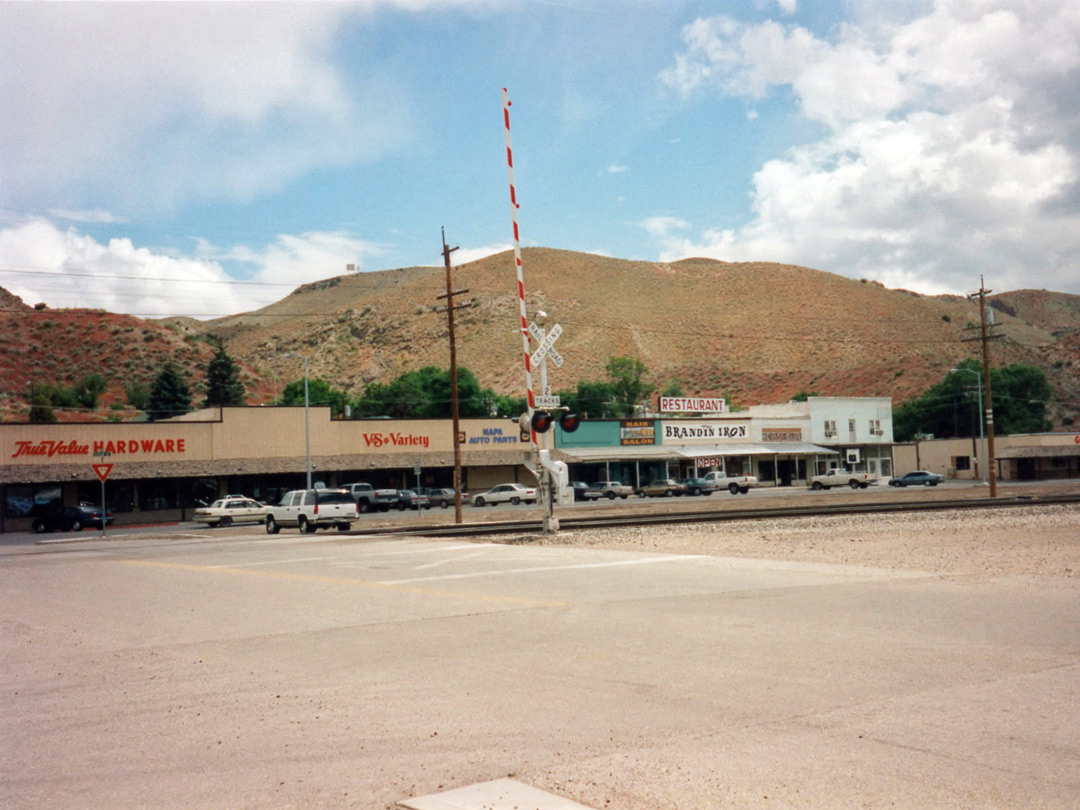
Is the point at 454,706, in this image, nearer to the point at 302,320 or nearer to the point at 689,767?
the point at 689,767

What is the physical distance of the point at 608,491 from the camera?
65.6 metres

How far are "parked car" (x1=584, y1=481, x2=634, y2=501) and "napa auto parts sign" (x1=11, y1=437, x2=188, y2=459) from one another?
24987mm

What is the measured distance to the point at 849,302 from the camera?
134 m

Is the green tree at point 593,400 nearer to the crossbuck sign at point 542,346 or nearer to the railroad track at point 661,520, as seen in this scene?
the railroad track at point 661,520

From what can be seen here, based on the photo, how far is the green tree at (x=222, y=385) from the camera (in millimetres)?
99000

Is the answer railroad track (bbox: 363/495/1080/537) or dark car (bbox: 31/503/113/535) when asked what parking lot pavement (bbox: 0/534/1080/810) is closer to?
railroad track (bbox: 363/495/1080/537)

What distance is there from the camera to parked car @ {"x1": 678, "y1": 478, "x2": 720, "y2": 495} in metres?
66.8

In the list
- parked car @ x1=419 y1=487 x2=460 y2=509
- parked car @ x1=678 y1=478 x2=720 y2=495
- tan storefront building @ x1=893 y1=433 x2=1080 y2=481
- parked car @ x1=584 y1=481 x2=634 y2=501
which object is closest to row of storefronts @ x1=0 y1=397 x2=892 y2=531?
parked car @ x1=419 y1=487 x2=460 y2=509

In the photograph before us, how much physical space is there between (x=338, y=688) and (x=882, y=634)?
5.65m

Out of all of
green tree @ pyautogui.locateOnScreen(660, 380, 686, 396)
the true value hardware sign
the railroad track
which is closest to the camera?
the railroad track

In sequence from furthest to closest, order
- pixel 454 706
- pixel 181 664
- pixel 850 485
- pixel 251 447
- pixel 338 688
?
1. pixel 850 485
2. pixel 251 447
3. pixel 181 664
4. pixel 338 688
5. pixel 454 706

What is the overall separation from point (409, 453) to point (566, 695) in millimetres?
59417

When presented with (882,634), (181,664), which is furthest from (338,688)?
(882,634)

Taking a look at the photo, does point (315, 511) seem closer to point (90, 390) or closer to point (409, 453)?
point (409, 453)
